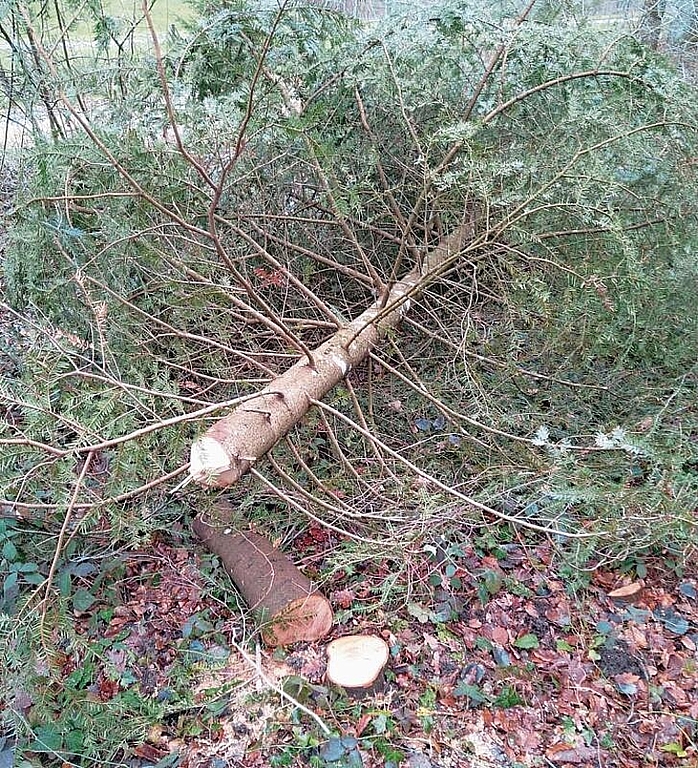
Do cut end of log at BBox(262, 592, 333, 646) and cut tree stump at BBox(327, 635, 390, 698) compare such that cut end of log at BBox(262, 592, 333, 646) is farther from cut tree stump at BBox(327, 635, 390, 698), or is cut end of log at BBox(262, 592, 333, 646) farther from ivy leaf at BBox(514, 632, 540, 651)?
ivy leaf at BBox(514, 632, 540, 651)

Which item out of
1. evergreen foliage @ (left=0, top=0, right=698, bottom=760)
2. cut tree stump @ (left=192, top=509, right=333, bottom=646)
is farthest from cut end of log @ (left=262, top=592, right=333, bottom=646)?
evergreen foliage @ (left=0, top=0, right=698, bottom=760)

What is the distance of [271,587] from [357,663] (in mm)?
442

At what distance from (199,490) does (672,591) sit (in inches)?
82.0

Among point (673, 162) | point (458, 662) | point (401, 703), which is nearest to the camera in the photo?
point (401, 703)

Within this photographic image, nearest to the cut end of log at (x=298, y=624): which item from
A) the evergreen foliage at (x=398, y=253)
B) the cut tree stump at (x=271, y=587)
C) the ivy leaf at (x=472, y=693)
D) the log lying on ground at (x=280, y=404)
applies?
A: the cut tree stump at (x=271, y=587)

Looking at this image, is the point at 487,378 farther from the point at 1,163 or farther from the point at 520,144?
the point at 1,163

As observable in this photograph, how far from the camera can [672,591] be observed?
2475mm

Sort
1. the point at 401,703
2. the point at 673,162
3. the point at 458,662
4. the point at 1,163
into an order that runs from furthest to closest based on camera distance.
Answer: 1. the point at 1,163
2. the point at 673,162
3. the point at 458,662
4. the point at 401,703

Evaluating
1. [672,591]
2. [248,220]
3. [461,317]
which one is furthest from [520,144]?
[672,591]

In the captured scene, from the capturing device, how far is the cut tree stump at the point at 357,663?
80.6 inches

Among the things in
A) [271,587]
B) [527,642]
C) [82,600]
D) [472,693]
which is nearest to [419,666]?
[472,693]

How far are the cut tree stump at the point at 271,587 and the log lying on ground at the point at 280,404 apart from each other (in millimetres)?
560

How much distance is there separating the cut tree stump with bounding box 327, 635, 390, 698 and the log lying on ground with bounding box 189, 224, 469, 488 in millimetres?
788

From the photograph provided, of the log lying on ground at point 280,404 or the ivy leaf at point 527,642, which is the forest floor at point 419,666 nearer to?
the ivy leaf at point 527,642
